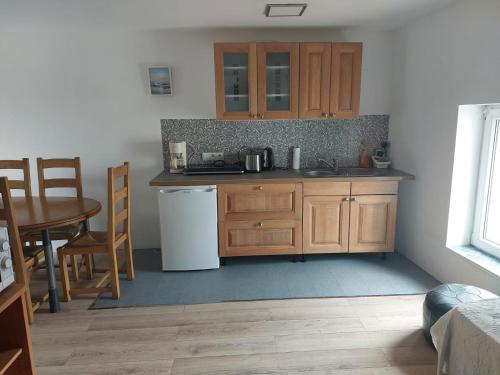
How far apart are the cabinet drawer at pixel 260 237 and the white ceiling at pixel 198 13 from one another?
1.75 meters

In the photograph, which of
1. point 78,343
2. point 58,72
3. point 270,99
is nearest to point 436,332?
point 78,343

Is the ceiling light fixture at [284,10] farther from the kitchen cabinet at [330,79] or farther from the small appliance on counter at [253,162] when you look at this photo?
the small appliance on counter at [253,162]

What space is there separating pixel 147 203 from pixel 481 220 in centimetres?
302

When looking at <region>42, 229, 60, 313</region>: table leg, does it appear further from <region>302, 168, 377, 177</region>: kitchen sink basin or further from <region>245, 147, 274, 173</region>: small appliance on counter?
<region>302, 168, 377, 177</region>: kitchen sink basin

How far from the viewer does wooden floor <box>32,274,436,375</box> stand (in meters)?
1.95

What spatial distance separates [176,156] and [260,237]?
1.12 metres

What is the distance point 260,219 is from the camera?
3150 mm

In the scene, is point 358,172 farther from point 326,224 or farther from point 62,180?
point 62,180

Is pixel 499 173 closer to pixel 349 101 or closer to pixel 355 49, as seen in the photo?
pixel 349 101

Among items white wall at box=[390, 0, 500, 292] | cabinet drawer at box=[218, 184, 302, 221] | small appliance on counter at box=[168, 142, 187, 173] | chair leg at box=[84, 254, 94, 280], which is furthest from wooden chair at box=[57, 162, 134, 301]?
white wall at box=[390, 0, 500, 292]

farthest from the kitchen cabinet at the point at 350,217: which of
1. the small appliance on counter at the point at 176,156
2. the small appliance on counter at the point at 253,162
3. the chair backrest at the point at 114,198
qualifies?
the chair backrest at the point at 114,198

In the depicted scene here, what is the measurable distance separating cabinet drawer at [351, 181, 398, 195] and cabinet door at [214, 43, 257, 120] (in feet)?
3.71

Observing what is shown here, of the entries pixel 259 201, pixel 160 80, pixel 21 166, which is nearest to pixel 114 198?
pixel 21 166

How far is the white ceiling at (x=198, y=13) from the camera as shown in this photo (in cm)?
256
